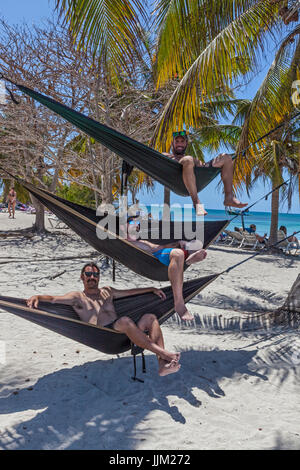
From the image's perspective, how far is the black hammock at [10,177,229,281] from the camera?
203 cm

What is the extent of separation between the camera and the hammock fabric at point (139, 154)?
2016 mm

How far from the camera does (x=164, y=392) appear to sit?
75.2 inches

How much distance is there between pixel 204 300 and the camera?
3.95 m

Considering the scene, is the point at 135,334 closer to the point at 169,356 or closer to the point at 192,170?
the point at 169,356

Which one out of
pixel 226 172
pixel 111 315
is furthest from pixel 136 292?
pixel 226 172

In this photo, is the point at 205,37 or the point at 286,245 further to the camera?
the point at 286,245

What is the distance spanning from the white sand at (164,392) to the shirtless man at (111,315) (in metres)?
0.27

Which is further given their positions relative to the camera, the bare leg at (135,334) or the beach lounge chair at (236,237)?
the beach lounge chair at (236,237)

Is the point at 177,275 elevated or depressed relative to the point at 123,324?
elevated

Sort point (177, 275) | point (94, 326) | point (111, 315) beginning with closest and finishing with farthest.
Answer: point (94, 326)
point (177, 275)
point (111, 315)

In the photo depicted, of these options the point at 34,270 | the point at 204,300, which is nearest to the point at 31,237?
the point at 34,270

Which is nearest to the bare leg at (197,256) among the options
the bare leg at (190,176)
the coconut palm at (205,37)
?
→ the bare leg at (190,176)

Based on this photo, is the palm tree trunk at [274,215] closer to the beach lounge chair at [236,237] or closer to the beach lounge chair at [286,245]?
the beach lounge chair at [286,245]

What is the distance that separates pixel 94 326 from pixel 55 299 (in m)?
0.38
